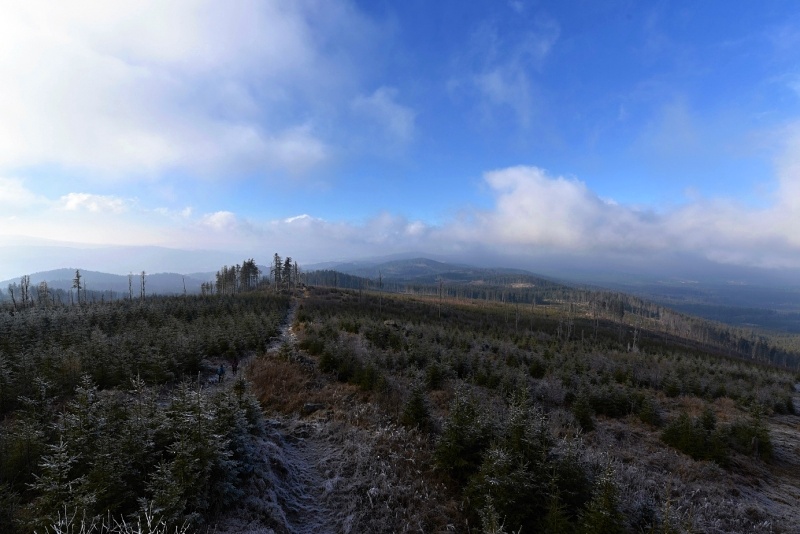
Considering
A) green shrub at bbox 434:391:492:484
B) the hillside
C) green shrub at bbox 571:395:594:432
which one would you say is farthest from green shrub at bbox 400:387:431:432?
green shrub at bbox 571:395:594:432

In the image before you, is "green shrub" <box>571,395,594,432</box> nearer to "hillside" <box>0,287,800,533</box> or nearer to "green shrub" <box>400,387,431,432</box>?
"hillside" <box>0,287,800,533</box>

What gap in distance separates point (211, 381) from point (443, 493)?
16.1 metres

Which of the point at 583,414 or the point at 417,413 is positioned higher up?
the point at 417,413

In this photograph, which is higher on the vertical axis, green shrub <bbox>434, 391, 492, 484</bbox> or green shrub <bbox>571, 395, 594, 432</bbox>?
green shrub <bbox>434, 391, 492, 484</bbox>

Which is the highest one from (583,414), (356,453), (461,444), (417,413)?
(461,444)

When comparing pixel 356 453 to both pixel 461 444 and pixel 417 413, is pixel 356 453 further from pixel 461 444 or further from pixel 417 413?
pixel 461 444

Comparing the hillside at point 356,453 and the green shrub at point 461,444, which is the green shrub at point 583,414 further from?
the green shrub at point 461,444

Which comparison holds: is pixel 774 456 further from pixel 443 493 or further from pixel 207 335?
pixel 207 335

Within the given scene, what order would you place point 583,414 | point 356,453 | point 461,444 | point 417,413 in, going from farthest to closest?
1. point 583,414
2. point 417,413
3. point 356,453
4. point 461,444

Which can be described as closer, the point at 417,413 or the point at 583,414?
the point at 417,413

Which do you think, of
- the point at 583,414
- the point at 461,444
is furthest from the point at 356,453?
the point at 583,414

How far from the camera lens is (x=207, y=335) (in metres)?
26.1

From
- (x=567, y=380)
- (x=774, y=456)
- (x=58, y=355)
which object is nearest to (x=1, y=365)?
(x=58, y=355)

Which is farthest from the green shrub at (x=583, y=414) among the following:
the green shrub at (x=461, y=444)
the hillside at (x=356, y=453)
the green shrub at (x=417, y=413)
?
the green shrub at (x=461, y=444)
